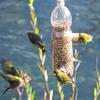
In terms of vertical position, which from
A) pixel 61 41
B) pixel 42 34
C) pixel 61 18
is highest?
pixel 61 18

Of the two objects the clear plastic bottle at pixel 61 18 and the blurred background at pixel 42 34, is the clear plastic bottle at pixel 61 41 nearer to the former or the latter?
the clear plastic bottle at pixel 61 18

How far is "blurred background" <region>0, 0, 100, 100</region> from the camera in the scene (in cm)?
606

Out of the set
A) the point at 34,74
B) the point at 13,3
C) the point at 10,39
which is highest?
the point at 13,3

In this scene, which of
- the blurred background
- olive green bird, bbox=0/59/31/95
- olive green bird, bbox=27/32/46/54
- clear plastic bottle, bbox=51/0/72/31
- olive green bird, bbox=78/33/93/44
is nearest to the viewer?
olive green bird, bbox=0/59/31/95

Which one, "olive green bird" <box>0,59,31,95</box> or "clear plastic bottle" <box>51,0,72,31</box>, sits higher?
"clear plastic bottle" <box>51,0,72,31</box>

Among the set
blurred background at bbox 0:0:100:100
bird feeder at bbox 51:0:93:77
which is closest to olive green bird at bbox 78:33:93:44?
bird feeder at bbox 51:0:93:77

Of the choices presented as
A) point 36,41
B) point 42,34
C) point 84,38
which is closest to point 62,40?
point 84,38

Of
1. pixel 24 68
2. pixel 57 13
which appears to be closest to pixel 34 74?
pixel 24 68

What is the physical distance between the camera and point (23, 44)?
6.80 metres

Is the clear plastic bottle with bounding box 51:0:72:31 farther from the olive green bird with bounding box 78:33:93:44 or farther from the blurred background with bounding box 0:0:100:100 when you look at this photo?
the blurred background with bounding box 0:0:100:100

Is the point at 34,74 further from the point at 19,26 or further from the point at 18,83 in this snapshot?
the point at 18,83

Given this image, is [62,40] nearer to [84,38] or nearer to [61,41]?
[61,41]

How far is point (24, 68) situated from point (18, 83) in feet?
14.8

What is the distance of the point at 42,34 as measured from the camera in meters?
6.93
